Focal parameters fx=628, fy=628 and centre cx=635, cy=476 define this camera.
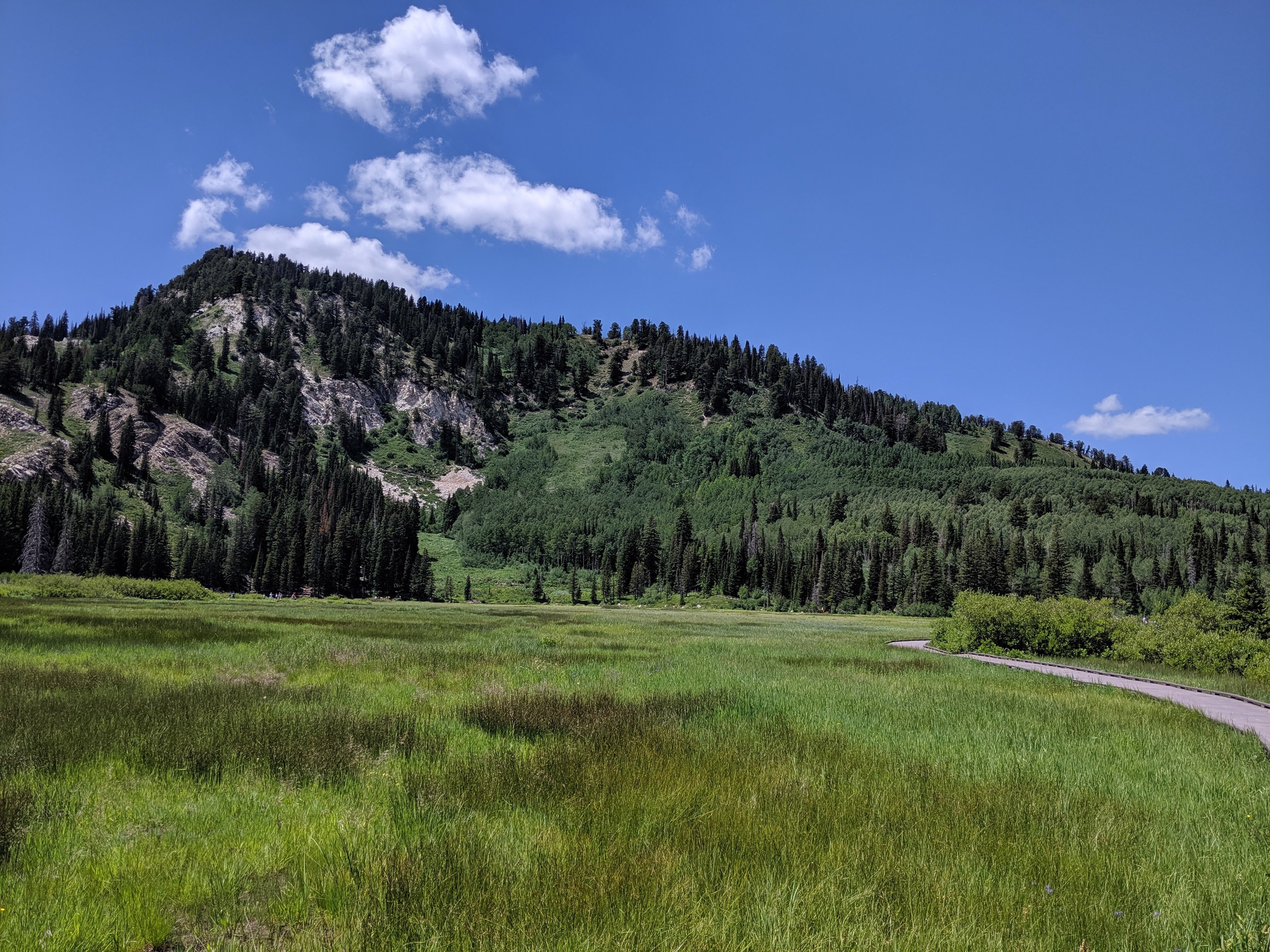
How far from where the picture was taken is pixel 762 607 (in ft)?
451

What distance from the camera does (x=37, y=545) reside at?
10081 centimetres

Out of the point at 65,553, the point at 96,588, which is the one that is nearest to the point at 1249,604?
the point at 96,588

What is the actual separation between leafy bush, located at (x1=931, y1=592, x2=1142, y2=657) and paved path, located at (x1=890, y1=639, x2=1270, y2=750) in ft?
20.9

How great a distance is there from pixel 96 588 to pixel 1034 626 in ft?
274

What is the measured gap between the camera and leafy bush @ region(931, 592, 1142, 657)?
34.4 m

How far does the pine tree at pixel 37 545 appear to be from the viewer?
100312mm

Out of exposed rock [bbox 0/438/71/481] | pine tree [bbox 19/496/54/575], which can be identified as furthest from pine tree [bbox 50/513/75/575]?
exposed rock [bbox 0/438/71/481]

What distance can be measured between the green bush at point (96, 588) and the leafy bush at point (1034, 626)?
71.7 meters

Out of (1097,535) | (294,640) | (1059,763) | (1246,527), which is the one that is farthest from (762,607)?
(1246,527)

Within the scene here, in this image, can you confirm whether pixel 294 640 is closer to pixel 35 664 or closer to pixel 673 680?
pixel 35 664

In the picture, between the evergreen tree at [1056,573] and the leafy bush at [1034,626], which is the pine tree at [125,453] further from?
the evergreen tree at [1056,573]

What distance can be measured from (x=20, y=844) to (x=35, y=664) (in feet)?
47.6

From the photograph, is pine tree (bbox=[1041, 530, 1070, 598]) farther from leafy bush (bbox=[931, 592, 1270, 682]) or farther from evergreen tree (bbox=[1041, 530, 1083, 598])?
leafy bush (bbox=[931, 592, 1270, 682])

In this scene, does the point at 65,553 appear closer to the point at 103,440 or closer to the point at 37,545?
the point at 37,545
